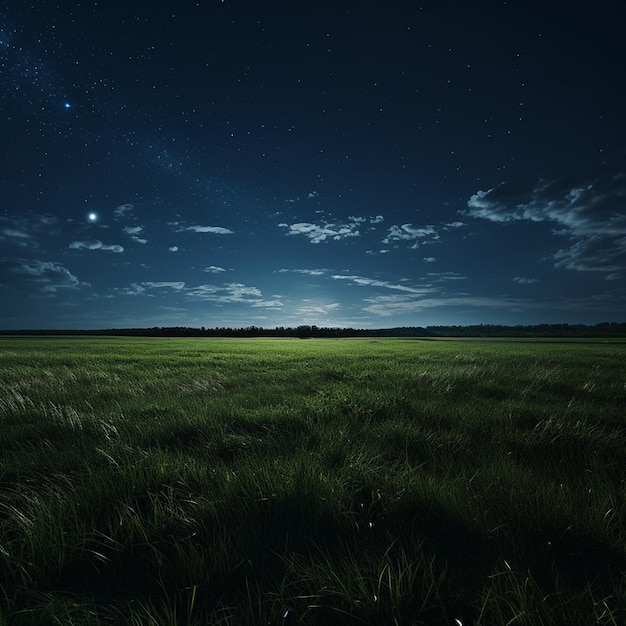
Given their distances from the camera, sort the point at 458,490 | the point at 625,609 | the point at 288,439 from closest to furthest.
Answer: the point at 625,609 < the point at 458,490 < the point at 288,439

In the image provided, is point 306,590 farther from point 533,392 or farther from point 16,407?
point 533,392

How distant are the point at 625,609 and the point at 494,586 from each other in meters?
0.53

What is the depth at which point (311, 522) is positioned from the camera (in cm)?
216

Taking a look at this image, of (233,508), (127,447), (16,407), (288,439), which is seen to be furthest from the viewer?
(16,407)

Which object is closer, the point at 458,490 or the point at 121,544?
the point at 121,544

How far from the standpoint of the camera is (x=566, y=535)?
6.64ft

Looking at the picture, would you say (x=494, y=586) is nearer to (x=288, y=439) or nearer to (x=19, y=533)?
(x=288, y=439)

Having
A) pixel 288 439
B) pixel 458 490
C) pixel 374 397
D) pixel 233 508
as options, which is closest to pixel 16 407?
pixel 288 439

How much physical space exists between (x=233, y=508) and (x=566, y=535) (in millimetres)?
2108

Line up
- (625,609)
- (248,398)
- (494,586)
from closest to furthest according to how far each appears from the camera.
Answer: (625,609), (494,586), (248,398)

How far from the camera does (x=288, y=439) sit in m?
3.77

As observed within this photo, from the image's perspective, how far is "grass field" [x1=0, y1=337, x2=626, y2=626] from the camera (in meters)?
1.53

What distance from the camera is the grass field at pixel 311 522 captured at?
5.01ft

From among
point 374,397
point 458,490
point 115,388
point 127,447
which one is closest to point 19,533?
point 127,447
